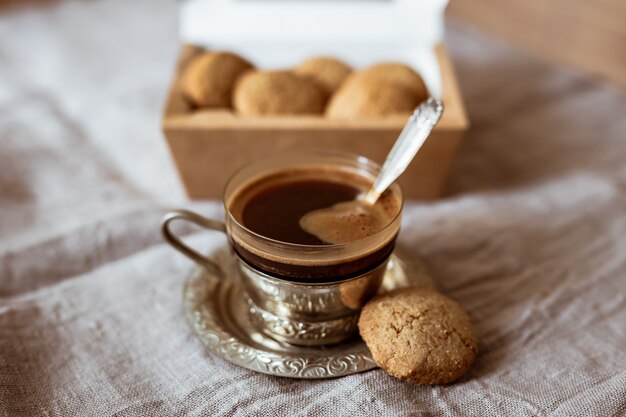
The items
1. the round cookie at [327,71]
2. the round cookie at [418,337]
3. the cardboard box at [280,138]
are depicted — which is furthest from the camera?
the round cookie at [327,71]

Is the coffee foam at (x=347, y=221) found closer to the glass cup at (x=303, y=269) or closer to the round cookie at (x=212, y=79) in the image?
the glass cup at (x=303, y=269)

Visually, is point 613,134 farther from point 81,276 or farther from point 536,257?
point 81,276

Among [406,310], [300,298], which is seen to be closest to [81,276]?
[300,298]

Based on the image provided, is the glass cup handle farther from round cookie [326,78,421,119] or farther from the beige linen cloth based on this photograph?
round cookie [326,78,421,119]

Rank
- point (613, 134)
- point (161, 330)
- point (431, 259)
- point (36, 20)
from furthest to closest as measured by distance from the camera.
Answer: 1. point (36, 20)
2. point (613, 134)
3. point (431, 259)
4. point (161, 330)

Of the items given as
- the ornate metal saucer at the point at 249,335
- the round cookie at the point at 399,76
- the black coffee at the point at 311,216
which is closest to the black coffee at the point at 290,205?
the black coffee at the point at 311,216


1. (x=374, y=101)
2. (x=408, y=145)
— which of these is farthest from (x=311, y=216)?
(x=374, y=101)
